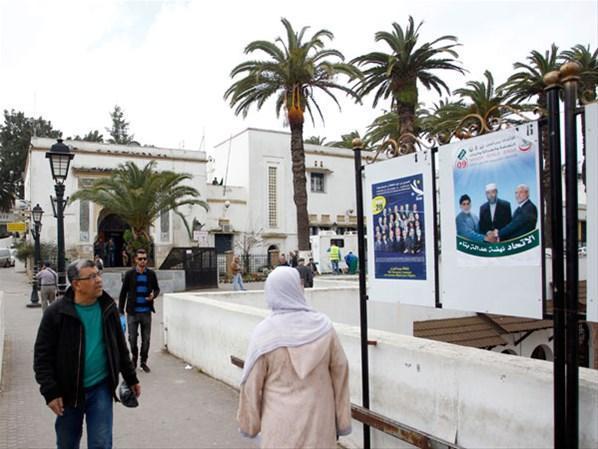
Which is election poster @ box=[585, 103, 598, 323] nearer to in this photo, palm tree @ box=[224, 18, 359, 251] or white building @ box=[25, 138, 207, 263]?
palm tree @ box=[224, 18, 359, 251]

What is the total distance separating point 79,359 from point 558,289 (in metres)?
3.10

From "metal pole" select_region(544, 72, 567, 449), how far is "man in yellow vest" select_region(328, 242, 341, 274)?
28908 mm

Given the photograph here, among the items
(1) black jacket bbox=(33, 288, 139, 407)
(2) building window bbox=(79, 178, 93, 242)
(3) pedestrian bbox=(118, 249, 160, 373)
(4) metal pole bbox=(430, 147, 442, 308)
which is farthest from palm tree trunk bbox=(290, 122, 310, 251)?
(1) black jacket bbox=(33, 288, 139, 407)

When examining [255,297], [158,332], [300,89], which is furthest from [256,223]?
[255,297]

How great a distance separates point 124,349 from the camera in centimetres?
421

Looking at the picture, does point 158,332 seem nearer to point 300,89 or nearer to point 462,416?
point 462,416

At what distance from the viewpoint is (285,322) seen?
288 centimetres

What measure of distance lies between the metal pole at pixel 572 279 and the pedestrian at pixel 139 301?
259 inches

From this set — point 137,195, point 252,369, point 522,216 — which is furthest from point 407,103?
point 252,369

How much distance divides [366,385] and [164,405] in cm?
329

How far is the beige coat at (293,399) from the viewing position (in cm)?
277

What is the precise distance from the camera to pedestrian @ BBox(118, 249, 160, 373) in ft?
26.7

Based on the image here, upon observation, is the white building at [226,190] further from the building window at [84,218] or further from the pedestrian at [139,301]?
→ the pedestrian at [139,301]

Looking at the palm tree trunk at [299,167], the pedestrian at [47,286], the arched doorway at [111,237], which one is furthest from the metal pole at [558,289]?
the arched doorway at [111,237]
